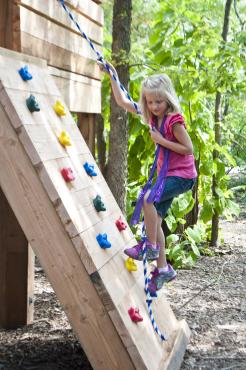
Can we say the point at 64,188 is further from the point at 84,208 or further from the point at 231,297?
the point at 231,297

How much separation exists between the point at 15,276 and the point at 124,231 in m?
1.02

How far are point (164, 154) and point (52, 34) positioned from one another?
160cm

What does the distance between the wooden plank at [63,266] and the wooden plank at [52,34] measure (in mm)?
1406

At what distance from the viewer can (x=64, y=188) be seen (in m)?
3.49

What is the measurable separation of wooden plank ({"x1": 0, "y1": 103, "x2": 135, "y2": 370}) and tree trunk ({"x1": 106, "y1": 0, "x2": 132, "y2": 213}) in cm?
297

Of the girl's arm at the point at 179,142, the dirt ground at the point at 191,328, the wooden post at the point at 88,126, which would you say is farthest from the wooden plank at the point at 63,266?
the wooden post at the point at 88,126

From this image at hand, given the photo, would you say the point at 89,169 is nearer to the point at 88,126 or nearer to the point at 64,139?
the point at 64,139

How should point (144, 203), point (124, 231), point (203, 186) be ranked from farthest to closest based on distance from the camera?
point (203, 186)
point (124, 231)
point (144, 203)

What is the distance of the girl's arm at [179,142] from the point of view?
3797 millimetres

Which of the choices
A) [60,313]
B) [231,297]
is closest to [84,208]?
[60,313]

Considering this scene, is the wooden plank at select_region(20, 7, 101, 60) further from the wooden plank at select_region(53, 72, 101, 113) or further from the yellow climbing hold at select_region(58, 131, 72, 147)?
the yellow climbing hold at select_region(58, 131, 72, 147)

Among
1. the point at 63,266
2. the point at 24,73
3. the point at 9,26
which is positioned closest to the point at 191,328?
the point at 63,266

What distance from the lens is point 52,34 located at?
4.76 m

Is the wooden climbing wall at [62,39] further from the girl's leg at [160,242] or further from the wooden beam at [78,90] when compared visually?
the girl's leg at [160,242]
